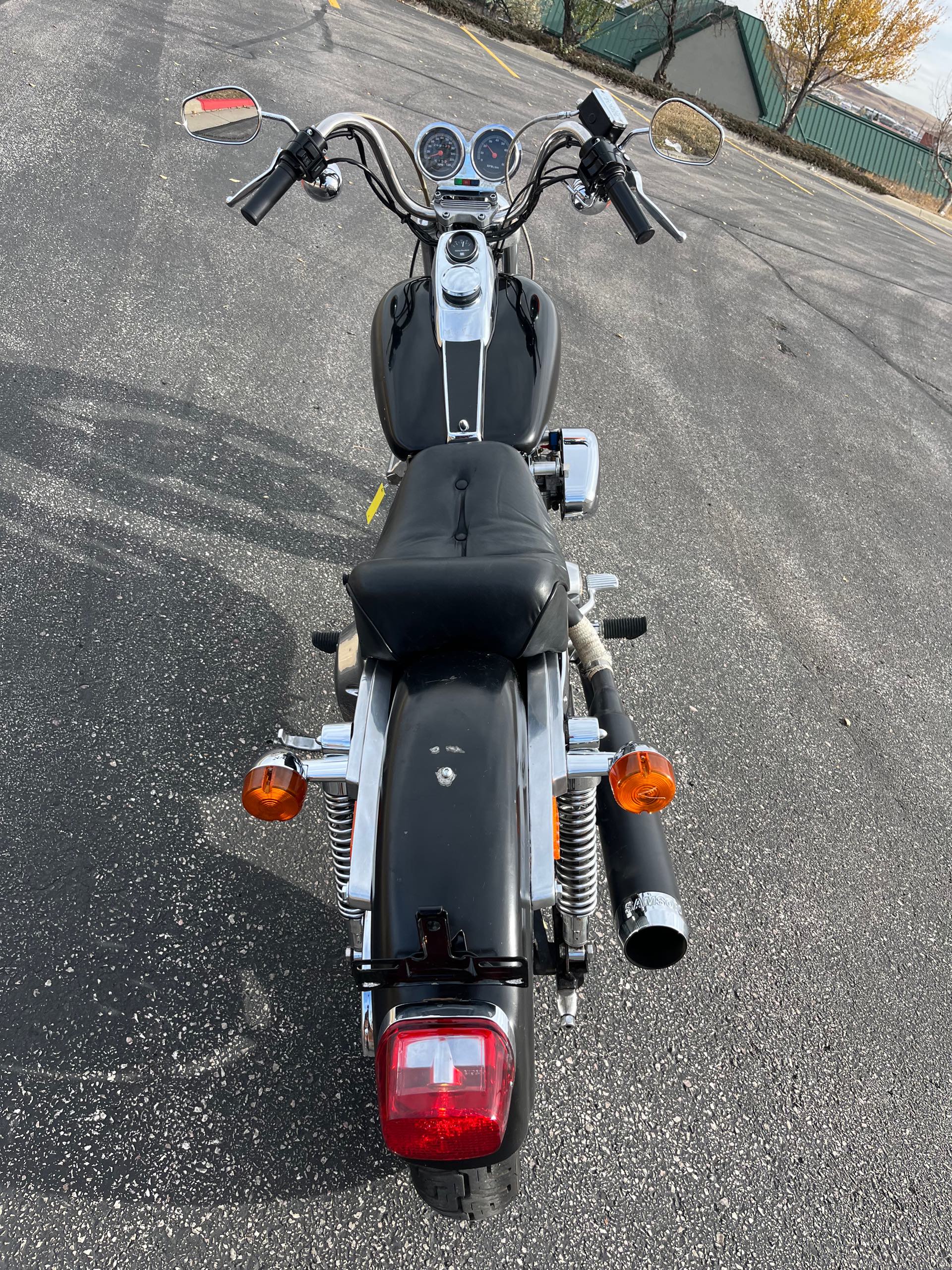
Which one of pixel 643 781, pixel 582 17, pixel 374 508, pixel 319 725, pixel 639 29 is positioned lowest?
pixel 319 725

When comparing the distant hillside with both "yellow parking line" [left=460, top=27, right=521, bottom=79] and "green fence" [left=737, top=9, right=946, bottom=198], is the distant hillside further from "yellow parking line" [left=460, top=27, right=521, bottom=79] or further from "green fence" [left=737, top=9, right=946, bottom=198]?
"yellow parking line" [left=460, top=27, right=521, bottom=79]

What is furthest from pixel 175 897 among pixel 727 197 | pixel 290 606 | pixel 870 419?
pixel 727 197

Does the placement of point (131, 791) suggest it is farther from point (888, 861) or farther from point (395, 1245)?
point (888, 861)

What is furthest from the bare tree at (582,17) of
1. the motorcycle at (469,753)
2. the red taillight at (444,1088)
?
the red taillight at (444,1088)

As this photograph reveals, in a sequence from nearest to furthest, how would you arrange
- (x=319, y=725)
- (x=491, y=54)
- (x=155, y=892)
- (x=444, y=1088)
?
(x=444, y=1088)
(x=155, y=892)
(x=319, y=725)
(x=491, y=54)

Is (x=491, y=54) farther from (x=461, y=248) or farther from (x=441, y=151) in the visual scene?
(x=461, y=248)

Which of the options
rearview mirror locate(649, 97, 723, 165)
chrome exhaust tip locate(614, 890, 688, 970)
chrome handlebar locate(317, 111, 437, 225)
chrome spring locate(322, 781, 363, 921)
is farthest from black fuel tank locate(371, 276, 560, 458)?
chrome exhaust tip locate(614, 890, 688, 970)

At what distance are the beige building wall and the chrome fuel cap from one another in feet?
83.7

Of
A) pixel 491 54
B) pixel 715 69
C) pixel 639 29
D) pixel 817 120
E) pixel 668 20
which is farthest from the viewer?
pixel 715 69

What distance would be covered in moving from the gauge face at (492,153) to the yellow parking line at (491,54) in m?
11.4

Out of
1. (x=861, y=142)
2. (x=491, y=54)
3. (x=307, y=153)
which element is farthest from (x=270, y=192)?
(x=861, y=142)

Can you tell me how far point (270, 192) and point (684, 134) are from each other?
130cm

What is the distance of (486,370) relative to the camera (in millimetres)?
2344

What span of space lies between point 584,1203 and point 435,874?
3.66 feet
